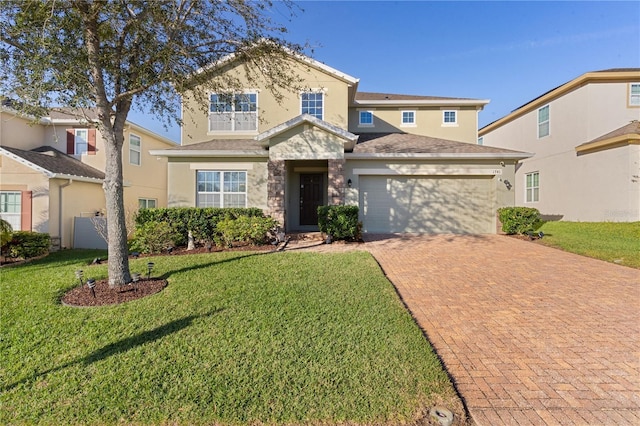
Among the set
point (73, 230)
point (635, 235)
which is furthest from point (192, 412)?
point (635, 235)

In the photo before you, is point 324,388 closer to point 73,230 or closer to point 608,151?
point 73,230

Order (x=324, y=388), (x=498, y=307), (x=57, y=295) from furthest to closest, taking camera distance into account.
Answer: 1. (x=57, y=295)
2. (x=498, y=307)
3. (x=324, y=388)

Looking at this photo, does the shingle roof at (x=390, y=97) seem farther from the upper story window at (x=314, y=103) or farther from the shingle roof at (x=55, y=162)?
the shingle roof at (x=55, y=162)

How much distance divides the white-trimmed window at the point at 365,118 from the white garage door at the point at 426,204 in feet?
14.6

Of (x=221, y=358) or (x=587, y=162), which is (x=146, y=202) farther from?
(x=587, y=162)

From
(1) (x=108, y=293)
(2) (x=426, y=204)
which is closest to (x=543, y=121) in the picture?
(2) (x=426, y=204)

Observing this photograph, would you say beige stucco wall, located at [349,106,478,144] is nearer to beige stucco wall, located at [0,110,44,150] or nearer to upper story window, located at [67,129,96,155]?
upper story window, located at [67,129,96,155]

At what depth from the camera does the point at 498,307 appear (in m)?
4.99

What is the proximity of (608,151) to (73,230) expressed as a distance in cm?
2398

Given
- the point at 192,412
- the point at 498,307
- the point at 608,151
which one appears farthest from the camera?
the point at 608,151

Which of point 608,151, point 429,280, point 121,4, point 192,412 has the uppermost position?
point 121,4

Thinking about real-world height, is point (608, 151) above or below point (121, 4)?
below

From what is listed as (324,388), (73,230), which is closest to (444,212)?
(324,388)

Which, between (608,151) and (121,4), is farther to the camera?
(608,151)
